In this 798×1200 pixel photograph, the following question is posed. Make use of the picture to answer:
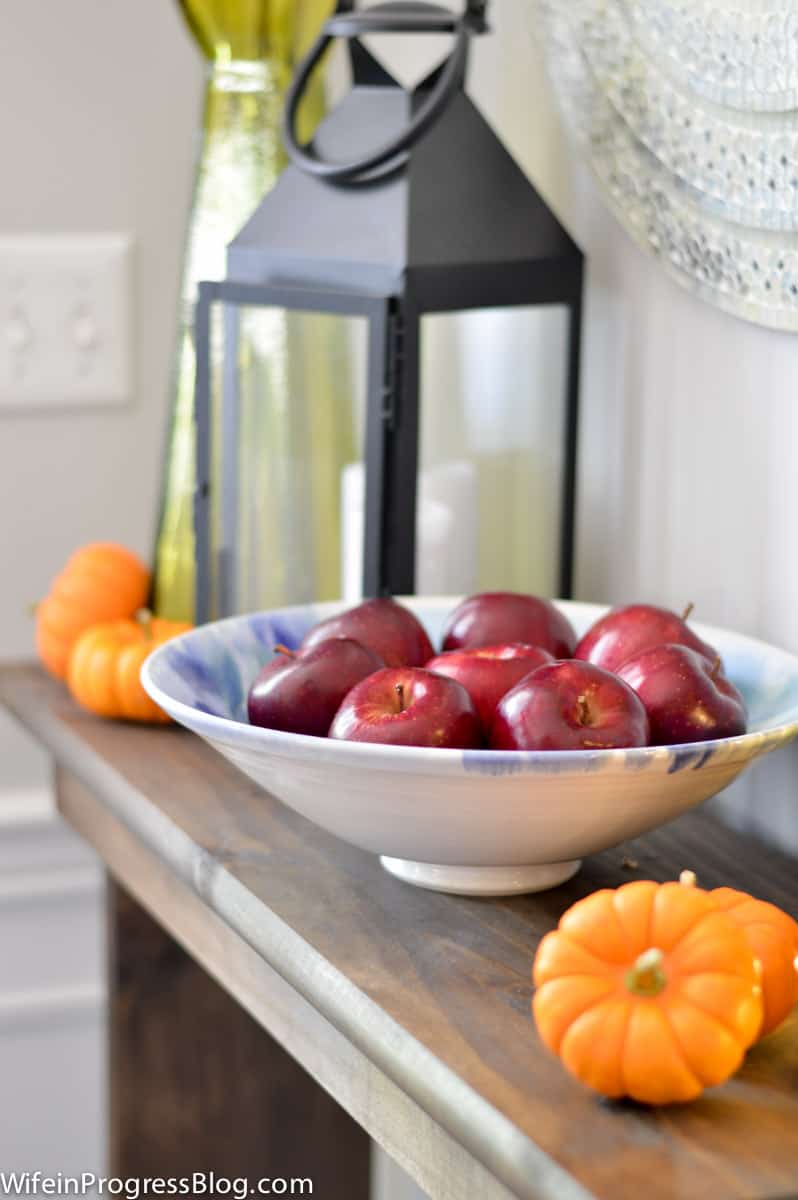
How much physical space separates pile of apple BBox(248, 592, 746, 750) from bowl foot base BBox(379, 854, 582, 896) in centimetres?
6

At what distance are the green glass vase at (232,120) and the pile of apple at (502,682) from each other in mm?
323

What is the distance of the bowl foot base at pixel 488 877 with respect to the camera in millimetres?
681

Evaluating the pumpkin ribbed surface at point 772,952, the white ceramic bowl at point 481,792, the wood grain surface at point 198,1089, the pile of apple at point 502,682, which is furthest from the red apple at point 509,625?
the wood grain surface at point 198,1089

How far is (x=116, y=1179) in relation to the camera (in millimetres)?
1159

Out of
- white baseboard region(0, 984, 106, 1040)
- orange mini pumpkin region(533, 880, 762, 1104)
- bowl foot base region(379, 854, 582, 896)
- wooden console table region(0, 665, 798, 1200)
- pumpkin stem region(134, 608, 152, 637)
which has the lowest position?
white baseboard region(0, 984, 106, 1040)

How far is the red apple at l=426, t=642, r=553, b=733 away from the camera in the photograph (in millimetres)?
677

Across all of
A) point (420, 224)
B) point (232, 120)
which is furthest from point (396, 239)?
point (232, 120)

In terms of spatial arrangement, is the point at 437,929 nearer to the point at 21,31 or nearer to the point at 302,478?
the point at 302,478

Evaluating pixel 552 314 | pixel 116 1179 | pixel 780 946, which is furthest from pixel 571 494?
pixel 116 1179

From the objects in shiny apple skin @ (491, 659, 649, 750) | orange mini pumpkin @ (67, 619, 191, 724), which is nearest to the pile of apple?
shiny apple skin @ (491, 659, 649, 750)

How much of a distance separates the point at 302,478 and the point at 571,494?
159 millimetres

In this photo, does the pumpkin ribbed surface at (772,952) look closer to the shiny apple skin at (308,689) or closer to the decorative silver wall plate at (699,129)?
the shiny apple skin at (308,689)

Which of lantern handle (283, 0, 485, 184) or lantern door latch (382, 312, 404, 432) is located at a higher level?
lantern handle (283, 0, 485, 184)

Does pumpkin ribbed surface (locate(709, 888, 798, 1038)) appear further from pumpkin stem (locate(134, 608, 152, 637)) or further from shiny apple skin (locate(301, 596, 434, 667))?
pumpkin stem (locate(134, 608, 152, 637))
